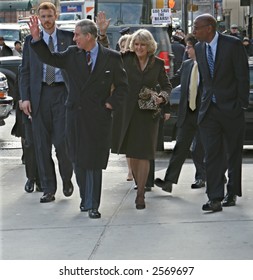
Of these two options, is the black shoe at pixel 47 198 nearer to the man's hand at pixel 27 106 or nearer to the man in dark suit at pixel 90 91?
the man's hand at pixel 27 106

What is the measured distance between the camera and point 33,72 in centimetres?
992

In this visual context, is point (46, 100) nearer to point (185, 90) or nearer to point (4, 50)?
point (185, 90)

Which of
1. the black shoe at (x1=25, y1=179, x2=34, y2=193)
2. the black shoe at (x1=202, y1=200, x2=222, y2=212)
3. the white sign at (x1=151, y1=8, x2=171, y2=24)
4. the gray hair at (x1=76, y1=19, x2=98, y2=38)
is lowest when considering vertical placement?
the black shoe at (x1=25, y1=179, x2=34, y2=193)

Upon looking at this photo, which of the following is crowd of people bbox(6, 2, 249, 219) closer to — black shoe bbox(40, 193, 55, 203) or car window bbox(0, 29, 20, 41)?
black shoe bbox(40, 193, 55, 203)

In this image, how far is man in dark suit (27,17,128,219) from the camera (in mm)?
9039

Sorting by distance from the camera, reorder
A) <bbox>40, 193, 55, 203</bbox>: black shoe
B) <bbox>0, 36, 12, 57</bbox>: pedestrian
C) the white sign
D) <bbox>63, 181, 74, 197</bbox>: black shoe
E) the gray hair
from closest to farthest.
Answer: the gray hair, <bbox>40, 193, 55, 203</bbox>: black shoe, <bbox>63, 181, 74, 197</bbox>: black shoe, <bbox>0, 36, 12, 57</bbox>: pedestrian, the white sign

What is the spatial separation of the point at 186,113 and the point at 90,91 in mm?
1803

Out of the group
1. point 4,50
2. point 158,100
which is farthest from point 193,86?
point 4,50

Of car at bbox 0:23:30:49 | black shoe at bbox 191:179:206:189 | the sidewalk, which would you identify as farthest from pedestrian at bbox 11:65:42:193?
car at bbox 0:23:30:49

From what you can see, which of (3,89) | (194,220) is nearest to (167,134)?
(3,89)

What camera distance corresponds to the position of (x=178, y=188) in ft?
35.9

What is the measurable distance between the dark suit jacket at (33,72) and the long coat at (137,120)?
0.63 m

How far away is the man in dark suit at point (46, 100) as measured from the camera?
986 centimetres
